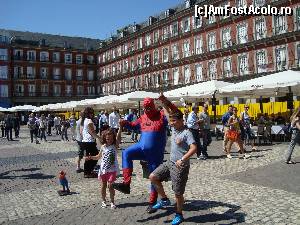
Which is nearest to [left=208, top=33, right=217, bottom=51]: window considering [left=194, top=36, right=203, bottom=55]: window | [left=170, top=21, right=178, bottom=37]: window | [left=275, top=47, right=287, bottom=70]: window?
[left=194, top=36, right=203, bottom=55]: window

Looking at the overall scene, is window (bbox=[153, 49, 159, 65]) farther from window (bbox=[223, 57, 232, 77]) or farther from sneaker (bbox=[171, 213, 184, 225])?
sneaker (bbox=[171, 213, 184, 225])

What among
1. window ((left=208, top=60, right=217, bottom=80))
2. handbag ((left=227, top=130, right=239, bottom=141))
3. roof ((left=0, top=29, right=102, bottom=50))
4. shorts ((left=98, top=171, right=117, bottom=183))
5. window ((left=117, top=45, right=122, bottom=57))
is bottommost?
shorts ((left=98, top=171, right=117, bottom=183))

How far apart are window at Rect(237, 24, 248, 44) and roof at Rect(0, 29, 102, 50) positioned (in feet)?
119

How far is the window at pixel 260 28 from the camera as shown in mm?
32906

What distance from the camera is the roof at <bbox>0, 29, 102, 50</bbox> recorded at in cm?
6000

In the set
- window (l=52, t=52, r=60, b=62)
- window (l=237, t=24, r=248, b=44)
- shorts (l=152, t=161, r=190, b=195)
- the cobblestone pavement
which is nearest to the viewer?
shorts (l=152, t=161, r=190, b=195)

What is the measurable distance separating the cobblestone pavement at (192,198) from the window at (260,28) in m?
25.5

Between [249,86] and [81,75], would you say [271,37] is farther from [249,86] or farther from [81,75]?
[81,75]

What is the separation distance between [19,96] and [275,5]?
144 ft

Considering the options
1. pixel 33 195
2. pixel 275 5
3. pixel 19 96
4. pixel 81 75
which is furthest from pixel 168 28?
pixel 33 195

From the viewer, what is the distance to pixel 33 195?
7121mm

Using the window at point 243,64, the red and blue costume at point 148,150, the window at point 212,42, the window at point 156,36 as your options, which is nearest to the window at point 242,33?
the window at point 243,64

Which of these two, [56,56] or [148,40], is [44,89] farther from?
[148,40]

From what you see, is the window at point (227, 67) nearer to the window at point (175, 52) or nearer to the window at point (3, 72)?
the window at point (175, 52)
